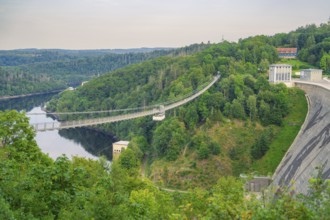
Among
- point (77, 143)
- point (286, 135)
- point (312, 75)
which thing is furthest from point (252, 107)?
point (77, 143)

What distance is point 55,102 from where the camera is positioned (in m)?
64.1

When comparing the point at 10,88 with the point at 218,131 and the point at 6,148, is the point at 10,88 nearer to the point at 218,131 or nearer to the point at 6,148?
the point at 218,131

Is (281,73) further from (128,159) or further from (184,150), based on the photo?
(128,159)

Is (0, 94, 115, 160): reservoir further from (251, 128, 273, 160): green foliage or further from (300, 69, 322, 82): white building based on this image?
(300, 69, 322, 82): white building

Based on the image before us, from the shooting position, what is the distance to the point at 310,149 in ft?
78.7

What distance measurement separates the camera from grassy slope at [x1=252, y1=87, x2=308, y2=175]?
1070 inches

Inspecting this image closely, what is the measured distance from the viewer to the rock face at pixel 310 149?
2088 centimetres

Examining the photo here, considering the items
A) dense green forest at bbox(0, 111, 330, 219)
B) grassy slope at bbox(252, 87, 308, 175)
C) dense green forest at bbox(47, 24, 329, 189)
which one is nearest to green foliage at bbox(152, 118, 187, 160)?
dense green forest at bbox(47, 24, 329, 189)

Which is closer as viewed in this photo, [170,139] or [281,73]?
[170,139]

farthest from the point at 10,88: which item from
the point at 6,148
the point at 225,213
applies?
the point at 225,213

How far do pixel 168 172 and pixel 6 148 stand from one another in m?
17.1

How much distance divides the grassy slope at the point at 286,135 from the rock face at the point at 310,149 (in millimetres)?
564

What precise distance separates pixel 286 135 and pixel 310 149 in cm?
578

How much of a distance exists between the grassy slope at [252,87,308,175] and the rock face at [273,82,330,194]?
56 cm
